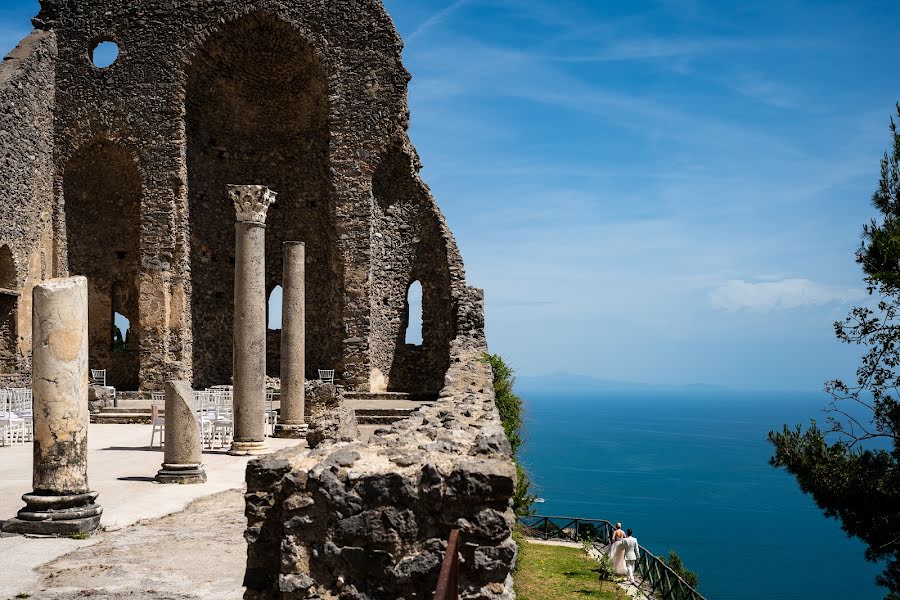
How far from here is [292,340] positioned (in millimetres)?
16891

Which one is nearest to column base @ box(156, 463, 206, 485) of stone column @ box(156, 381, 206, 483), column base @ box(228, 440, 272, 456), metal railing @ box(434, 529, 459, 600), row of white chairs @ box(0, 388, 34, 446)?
stone column @ box(156, 381, 206, 483)

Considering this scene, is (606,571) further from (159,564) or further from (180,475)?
(159,564)

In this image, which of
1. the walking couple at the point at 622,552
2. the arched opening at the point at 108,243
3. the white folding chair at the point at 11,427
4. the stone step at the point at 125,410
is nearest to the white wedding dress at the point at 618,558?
the walking couple at the point at 622,552

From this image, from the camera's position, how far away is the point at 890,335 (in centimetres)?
1505

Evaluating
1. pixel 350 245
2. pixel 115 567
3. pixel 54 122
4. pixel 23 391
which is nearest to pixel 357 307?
pixel 350 245

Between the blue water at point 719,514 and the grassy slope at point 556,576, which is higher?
the grassy slope at point 556,576

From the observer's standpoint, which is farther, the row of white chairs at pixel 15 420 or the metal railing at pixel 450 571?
the row of white chairs at pixel 15 420

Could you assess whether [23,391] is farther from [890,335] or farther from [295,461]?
[890,335]

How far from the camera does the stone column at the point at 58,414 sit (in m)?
8.49

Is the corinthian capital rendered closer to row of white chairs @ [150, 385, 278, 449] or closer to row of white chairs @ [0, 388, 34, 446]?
row of white chairs @ [150, 385, 278, 449]

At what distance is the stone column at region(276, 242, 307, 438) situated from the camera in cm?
1686

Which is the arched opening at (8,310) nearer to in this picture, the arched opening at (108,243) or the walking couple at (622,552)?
the arched opening at (108,243)

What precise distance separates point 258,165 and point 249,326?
1311cm

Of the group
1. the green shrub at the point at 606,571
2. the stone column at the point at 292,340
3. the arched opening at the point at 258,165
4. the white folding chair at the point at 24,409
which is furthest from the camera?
the arched opening at the point at 258,165
